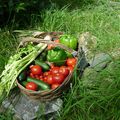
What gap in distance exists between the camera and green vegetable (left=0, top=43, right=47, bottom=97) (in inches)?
196

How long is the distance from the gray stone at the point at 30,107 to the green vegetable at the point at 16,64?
7.9 inches

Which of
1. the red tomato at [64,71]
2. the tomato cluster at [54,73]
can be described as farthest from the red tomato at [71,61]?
the red tomato at [64,71]

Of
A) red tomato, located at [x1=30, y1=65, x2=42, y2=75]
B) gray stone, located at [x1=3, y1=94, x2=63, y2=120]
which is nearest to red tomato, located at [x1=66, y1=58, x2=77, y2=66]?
red tomato, located at [x1=30, y1=65, x2=42, y2=75]

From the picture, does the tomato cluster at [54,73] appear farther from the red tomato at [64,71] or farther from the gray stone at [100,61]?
the gray stone at [100,61]

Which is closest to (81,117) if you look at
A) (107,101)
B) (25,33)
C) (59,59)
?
(107,101)

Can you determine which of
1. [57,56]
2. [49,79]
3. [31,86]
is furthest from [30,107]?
[57,56]

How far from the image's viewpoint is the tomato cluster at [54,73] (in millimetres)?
4820

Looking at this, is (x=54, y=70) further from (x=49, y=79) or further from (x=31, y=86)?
(x=31, y=86)

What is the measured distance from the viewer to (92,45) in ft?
19.2

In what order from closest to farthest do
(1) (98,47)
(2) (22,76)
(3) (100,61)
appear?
(2) (22,76)
(3) (100,61)
(1) (98,47)

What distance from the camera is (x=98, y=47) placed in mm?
5785

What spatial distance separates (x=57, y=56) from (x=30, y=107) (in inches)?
32.1

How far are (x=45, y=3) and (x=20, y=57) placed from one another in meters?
1.68

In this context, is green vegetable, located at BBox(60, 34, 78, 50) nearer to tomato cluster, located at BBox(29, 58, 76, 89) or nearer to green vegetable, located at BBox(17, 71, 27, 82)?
tomato cluster, located at BBox(29, 58, 76, 89)
